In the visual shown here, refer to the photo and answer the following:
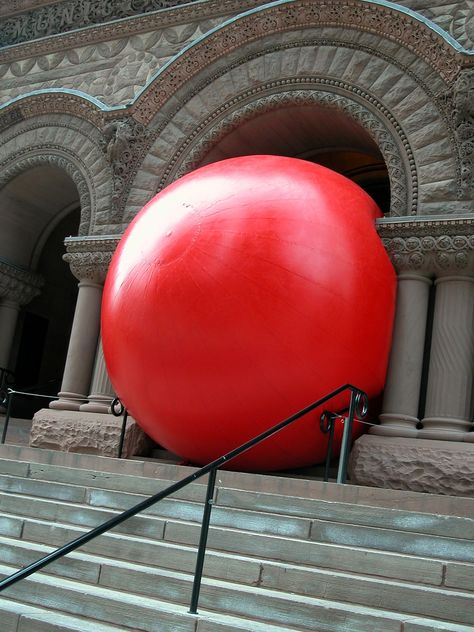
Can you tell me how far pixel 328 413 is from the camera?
7551 mm

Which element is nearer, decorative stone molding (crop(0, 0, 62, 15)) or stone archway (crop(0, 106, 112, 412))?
stone archway (crop(0, 106, 112, 412))

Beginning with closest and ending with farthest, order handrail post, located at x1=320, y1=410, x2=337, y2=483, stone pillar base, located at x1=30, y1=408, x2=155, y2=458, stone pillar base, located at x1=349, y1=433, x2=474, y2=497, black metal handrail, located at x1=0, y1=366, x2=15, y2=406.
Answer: handrail post, located at x1=320, y1=410, x2=337, y2=483
stone pillar base, located at x1=349, y1=433, x2=474, y2=497
stone pillar base, located at x1=30, y1=408, x2=155, y2=458
black metal handrail, located at x1=0, y1=366, x2=15, y2=406

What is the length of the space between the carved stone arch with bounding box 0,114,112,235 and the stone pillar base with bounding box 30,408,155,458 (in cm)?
269

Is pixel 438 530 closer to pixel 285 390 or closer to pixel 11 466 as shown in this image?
pixel 285 390

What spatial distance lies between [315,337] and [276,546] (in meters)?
2.50

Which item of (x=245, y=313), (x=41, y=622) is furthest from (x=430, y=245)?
(x=41, y=622)

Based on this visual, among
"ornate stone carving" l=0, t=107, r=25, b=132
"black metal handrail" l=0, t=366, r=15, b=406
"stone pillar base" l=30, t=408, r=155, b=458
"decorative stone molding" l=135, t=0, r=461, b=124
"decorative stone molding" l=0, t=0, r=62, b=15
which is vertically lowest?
"stone pillar base" l=30, t=408, r=155, b=458

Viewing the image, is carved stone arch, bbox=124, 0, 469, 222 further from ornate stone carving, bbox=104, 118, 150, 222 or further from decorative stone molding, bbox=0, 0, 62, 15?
decorative stone molding, bbox=0, 0, 62, 15

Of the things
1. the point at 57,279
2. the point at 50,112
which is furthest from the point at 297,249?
the point at 57,279

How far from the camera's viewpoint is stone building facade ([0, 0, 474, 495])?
8.42 metres

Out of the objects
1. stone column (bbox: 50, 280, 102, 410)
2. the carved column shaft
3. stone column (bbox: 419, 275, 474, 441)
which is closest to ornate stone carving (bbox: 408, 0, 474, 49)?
the carved column shaft

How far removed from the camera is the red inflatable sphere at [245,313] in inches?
290

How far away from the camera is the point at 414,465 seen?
7.83 meters

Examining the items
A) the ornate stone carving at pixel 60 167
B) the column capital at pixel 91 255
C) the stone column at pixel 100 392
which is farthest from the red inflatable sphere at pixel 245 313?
the ornate stone carving at pixel 60 167
